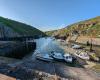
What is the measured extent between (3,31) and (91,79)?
94.0 m

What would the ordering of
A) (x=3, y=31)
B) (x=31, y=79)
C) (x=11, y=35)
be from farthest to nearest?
1. (x=11, y=35)
2. (x=3, y=31)
3. (x=31, y=79)

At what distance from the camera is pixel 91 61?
45188 millimetres

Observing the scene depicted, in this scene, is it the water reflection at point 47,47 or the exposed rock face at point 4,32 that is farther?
the exposed rock face at point 4,32

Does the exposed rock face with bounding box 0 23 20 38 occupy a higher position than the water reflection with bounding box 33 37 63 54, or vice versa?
Result: the exposed rock face with bounding box 0 23 20 38

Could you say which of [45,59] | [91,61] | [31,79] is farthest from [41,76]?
[91,61]

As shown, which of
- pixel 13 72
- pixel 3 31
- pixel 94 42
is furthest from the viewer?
pixel 3 31

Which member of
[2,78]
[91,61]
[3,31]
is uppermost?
[3,31]

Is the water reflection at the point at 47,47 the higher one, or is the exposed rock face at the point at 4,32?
the exposed rock face at the point at 4,32

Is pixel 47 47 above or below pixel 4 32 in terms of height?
below

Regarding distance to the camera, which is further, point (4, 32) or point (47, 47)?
point (4, 32)

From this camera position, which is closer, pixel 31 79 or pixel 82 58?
pixel 31 79

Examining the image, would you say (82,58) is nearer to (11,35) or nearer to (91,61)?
(91,61)

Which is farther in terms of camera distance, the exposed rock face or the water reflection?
the exposed rock face

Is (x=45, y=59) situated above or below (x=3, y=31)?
below
